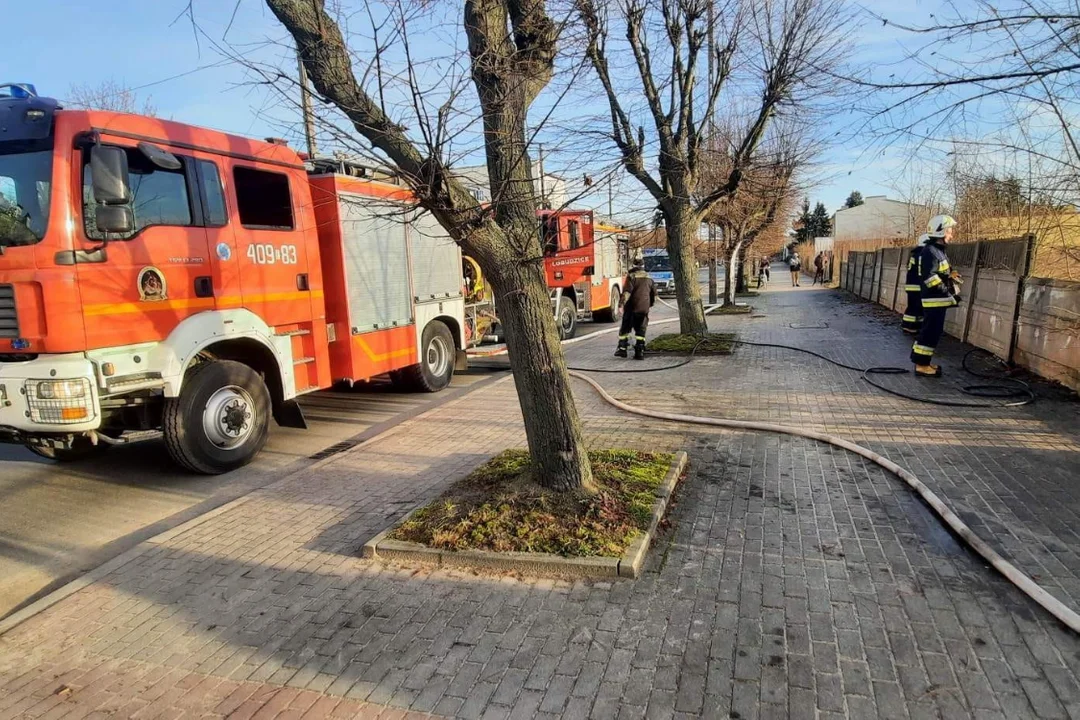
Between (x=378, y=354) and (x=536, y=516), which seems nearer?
(x=536, y=516)

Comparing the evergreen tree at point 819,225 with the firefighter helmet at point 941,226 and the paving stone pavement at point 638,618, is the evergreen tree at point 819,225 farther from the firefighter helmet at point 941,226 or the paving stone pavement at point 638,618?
the paving stone pavement at point 638,618

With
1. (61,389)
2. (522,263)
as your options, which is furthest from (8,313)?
(522,263)

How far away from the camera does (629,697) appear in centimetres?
257

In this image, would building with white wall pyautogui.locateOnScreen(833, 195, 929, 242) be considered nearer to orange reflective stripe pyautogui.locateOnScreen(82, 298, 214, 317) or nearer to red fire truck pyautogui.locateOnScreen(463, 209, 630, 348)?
red fire truck pyautogui.locateOnScreen(463, 209, 630, 348)

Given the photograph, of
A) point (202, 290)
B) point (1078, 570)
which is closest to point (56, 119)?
point (202, 290)

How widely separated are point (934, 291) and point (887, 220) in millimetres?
26750

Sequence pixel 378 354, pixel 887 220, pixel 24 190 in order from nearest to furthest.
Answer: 1. pixel 24 190
2. pixel 378 354
3. pixel 887 220

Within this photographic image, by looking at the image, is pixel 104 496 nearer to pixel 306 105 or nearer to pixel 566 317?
pixel 306 105

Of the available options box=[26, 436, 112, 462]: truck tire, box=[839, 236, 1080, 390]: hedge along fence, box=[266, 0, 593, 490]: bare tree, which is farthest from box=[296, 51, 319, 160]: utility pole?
box=[839, 236, 1080, 390]: hedge along fence

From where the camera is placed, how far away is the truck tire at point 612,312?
63.0 ft

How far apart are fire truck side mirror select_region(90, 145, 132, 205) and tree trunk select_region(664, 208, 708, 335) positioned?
812 cm

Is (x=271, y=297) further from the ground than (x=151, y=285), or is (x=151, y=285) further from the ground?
(x=151, y=285)

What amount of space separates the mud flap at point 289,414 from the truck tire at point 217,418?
43 cm

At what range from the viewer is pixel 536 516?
156 inches
